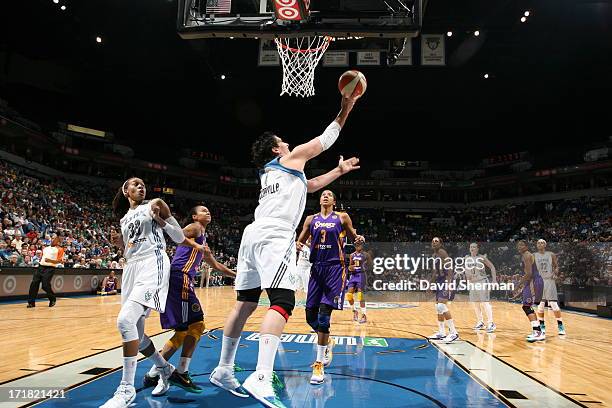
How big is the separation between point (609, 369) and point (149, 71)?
26623 millimetres

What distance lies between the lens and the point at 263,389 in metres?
2.86

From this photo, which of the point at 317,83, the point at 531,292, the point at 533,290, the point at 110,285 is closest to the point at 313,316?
the point at 531,292

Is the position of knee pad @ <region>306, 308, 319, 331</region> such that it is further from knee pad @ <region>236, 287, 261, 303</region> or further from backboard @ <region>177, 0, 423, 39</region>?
backboard @ <region>177, 0, 423, 39</region>

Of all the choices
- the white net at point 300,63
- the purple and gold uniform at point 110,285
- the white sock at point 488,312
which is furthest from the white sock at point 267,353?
the purple and gold uniform at point 110,285

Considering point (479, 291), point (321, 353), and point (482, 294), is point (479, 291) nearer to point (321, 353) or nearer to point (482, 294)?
point (482, 294)

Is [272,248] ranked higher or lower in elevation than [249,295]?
higher

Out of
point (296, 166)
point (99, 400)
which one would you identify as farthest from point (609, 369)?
point (99, 400)

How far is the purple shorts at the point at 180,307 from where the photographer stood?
4.38m

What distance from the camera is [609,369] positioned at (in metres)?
6.02

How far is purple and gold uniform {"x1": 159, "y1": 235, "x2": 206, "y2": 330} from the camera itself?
4391 millimetres

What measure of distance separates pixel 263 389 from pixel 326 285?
2.65 metres

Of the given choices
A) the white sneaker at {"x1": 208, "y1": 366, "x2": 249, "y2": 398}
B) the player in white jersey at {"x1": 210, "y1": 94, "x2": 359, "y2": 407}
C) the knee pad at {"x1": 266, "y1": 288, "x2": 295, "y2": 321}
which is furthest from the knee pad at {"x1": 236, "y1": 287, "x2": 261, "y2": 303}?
the white sneaker at {"x1": 208, "y1": 366, "x2": 249, "y2": 398}

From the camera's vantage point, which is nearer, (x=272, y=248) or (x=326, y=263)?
(x=272, y=248)

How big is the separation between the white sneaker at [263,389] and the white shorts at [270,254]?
2.11 ft
